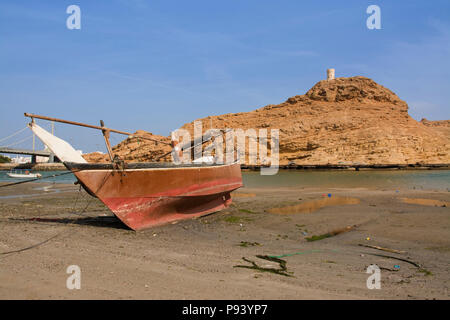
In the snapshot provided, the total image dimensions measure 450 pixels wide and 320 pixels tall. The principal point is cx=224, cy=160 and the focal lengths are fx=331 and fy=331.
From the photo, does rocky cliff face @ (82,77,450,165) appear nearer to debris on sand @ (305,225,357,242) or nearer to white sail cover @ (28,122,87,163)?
white sail cover @ (28,122,87,163)

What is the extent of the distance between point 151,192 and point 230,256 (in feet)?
9.57

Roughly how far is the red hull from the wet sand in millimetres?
364

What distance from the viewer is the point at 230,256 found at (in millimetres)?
4703

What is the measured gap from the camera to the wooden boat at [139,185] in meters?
6.28

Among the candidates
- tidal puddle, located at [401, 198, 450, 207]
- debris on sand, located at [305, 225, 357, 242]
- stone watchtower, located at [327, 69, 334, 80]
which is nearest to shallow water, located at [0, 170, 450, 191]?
tidal puddle, located at [401, 198, 450, 207]

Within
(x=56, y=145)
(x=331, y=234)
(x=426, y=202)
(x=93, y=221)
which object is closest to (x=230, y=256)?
(x=331, y=234)

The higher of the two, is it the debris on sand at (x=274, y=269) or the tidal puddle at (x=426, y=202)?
the debris on sand at (x=274, y=269)

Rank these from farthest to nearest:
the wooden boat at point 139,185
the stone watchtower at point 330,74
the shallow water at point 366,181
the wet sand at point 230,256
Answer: the stone watchtower at point 330,74 < the shallow water at point 366,181 < the wooden boat at point 139,185 < the wet sand at point 230,256

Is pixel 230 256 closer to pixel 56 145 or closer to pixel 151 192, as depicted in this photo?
pixel 151 192

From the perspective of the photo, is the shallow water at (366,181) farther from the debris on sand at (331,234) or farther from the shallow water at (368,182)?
the debris on sand at (331,234)

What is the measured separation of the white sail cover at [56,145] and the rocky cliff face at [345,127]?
33.3 metres

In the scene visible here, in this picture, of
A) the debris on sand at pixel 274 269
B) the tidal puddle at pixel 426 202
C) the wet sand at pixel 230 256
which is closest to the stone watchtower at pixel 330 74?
the tidal puddle at pixel 426 202

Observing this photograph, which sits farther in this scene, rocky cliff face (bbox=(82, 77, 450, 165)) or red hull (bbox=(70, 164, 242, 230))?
rocky cliff face (bbox=(82, 77, 450, 165))

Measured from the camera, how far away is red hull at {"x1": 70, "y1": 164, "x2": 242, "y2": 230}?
20.9ft
